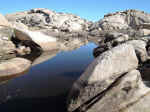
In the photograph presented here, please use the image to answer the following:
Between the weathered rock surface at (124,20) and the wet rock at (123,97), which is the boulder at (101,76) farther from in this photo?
the weathered rock surface at (124,20)

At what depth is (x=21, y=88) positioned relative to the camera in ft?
25.6

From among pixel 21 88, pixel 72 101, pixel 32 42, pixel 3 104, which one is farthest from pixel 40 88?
pixel 32 42

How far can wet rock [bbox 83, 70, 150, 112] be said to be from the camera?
438 centimetres

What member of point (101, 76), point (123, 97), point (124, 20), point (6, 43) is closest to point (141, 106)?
point (123, 97)

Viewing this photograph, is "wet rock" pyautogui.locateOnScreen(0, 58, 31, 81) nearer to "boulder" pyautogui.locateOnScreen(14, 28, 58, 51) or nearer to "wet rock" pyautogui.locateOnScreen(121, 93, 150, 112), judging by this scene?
"boulder" pyautogui.locateOnScreen(14, 28, 58, 51)

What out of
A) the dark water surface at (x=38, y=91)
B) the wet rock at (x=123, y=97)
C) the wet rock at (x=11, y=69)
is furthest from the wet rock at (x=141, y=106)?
the wet rock at (x=11, y=69)

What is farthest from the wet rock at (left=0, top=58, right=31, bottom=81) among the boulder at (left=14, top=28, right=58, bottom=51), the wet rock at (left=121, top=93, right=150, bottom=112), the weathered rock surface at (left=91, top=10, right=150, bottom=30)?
the weathered rock surface at (left=91, top=10, right=150, bottom=30)

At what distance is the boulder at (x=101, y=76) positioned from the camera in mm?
4992

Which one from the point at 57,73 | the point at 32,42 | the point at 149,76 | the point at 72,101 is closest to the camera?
the point at 72,101

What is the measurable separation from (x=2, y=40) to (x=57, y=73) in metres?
10.3

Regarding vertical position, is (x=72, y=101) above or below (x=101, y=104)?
below

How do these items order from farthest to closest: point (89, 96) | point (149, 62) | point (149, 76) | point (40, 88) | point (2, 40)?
1. point (2, 40)
2. point (149, 62)
3. point (40, 88)
4. point (149, 76)
5. point (89, 96)

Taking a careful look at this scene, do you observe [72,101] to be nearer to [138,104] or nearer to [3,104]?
[138,104]

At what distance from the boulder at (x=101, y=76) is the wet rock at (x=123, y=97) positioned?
0.98 ft
